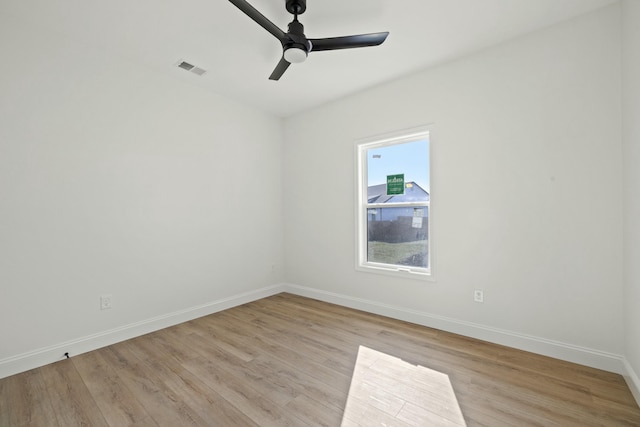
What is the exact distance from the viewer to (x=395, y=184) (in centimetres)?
338

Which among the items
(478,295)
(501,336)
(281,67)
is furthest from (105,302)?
(501,336)

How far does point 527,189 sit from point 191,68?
3556 millimetres

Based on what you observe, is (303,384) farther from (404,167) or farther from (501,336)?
(404,167)

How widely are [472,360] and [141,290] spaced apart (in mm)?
3239

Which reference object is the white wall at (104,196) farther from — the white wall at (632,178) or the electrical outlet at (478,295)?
the white wall at (632,178)

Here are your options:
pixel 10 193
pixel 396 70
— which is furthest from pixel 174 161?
pixel 396 70

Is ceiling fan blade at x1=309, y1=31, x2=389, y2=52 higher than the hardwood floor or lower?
higher

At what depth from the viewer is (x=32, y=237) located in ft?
7.50

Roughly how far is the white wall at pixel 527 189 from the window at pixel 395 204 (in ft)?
0.51

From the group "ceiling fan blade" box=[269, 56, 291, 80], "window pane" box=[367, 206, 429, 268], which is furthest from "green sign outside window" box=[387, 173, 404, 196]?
"ceiling fan blade" box=[269, 56, 291, 80]

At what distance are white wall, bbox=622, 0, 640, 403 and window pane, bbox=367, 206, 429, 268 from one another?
4.98 feet

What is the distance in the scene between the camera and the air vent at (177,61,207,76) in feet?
9.54

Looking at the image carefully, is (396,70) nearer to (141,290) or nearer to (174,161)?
(174,161)

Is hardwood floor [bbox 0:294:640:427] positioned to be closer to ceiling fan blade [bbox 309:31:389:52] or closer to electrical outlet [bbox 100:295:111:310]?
electrical outlet [bbox 100:295:111:310]
